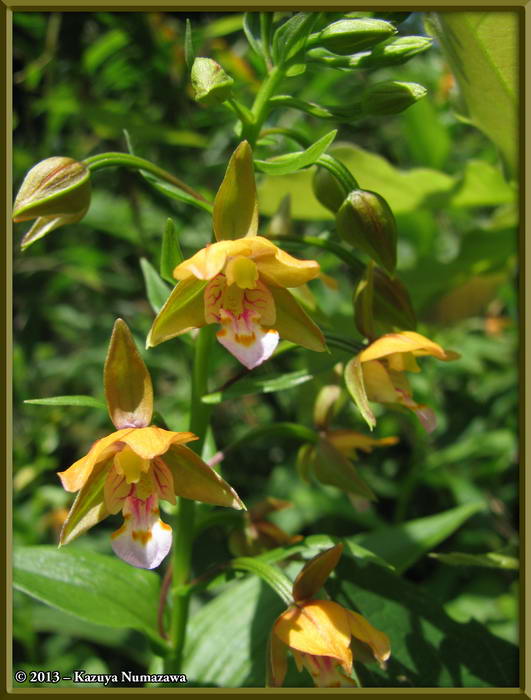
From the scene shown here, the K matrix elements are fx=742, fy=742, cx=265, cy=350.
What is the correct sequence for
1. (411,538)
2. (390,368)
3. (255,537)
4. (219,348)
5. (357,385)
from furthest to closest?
(219,348)
(411,538)
(255,537)
(390,368)
(357,385)

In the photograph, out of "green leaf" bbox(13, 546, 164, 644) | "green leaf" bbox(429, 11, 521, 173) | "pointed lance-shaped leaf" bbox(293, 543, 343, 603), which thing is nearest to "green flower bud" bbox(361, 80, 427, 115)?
"green leaf" bbox(429, 11, 521, 173)

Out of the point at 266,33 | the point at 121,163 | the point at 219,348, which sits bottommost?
the point at 219,348

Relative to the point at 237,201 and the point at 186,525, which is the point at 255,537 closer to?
the point at 186,525

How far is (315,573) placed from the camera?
4.97 feet

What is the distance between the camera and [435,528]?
2.38 m

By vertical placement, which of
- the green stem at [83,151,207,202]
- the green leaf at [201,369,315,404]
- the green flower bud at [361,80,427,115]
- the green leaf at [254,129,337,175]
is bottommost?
the green leaf at [201,369,315,404]

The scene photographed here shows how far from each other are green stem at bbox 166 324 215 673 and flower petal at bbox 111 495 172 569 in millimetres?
211

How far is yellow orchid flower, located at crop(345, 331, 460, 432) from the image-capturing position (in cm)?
159

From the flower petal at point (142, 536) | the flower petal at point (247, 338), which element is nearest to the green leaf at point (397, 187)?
the flower petal at point (247, 338)

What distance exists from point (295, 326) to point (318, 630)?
603mm

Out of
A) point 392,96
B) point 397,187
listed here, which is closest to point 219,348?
point 397,187

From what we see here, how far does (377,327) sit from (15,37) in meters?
2.26

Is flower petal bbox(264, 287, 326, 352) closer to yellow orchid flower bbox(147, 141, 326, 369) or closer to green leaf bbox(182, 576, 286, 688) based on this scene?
yellow orchid flower bbox(147, 141, 326, 369)

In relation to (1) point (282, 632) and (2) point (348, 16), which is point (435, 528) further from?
(2) point (348, 16)
